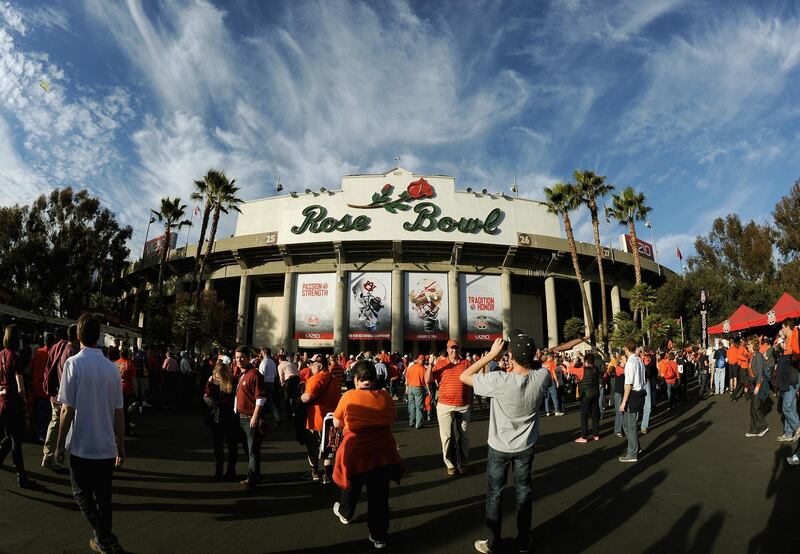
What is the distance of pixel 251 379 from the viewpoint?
5.62 metres

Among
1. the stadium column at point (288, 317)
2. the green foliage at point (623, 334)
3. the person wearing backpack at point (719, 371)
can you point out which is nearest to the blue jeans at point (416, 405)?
the person wearing backpack at point (719, 371)

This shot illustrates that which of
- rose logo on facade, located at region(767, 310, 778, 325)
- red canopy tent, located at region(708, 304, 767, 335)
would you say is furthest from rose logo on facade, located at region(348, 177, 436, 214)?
rose logo on facade, located at region(767, 310, 778, 325)

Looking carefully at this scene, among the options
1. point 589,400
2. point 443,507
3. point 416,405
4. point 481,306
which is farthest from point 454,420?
point 481,306

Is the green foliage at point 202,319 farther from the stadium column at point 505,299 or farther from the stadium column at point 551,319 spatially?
the stadium column at point 551,319

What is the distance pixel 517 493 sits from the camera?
3611 mm

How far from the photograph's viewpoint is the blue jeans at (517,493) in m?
3.55

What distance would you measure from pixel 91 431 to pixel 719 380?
1910cm

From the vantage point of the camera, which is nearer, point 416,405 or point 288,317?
point 416,405

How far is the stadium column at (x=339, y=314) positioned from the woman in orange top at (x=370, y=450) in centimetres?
3036

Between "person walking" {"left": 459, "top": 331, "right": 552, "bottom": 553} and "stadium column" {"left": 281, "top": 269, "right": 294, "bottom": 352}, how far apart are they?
3277 centimetres

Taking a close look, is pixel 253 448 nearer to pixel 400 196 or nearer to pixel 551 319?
pixel 400 196

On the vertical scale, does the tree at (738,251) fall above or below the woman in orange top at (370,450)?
above

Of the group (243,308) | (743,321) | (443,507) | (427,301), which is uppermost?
(427,301)

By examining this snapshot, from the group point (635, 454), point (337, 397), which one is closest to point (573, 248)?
point (635, 454)
